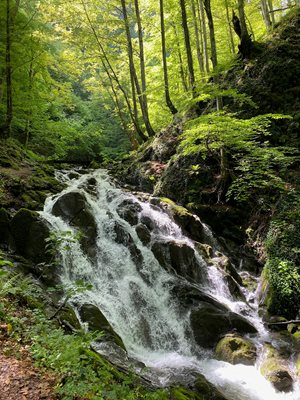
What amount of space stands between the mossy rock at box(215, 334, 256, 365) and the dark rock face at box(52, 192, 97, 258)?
432 cm

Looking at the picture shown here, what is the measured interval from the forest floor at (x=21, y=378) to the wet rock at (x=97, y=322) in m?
2.72

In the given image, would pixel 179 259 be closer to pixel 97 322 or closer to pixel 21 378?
pixel 97 322

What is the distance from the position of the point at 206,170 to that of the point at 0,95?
838cm

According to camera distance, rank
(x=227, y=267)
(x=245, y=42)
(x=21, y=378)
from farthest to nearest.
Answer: (x=245, y=42), (x=227, y=267), (x=21, y=378)

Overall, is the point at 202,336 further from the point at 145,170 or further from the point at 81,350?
the point at 145,170

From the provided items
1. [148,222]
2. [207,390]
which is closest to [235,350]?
[207,390]

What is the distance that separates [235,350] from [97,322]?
10.1ft

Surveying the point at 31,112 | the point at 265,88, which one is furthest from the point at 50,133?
the point at 265,88

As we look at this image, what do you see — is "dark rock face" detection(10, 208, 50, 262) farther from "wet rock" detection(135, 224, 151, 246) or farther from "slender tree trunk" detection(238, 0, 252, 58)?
"slender tree trunk" detection(238, 0, 252, 58)

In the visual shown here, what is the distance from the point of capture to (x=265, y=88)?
1233 cm

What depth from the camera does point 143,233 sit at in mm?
10156

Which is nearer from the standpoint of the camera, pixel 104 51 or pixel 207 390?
pixel 207 390

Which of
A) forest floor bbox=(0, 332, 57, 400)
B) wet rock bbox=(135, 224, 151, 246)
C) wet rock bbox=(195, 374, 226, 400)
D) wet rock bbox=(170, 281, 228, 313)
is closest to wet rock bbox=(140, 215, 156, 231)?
wet rock bbox=(135, 224, 151, 246)

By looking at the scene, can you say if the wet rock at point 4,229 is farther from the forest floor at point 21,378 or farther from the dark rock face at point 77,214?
the forest floor at point 21,378
